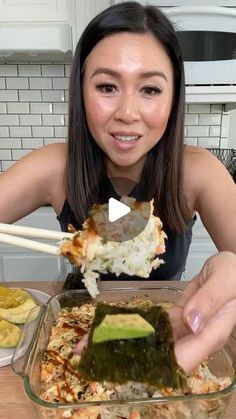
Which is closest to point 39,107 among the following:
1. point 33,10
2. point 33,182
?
point 33,10

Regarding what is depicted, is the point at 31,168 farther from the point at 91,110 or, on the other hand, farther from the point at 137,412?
the point at 137,412

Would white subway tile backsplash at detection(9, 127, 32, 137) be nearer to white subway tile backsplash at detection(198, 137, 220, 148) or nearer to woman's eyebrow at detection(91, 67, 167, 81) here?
white subway tile backsplash at detection(198, 137, 220, 148)

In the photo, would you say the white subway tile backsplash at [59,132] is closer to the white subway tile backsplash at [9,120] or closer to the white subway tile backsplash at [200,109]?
the white subway tile backsplash at [9,120]

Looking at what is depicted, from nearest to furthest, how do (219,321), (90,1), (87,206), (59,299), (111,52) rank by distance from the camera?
(219,321), (59,299), (111,52), (87,206), (90,1)

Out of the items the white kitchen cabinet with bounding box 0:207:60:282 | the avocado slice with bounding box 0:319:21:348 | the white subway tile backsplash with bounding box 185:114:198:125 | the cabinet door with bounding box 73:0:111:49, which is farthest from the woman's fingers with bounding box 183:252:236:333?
the white subway tile backsplash with bounding box 185:114:198:125

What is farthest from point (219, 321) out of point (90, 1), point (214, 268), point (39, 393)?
point (90, 1)

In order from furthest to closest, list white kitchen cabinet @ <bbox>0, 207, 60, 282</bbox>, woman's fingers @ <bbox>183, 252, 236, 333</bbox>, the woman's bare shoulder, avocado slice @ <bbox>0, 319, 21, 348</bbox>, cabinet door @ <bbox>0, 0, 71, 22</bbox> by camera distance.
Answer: white kitchen cabinet @ <bbox>0, 207, 60, 282</bbox>
cabinet door @ <bbox>0, 0, 71, 22</bbox>
the woman's bare shoulder
avocado slice @ <bbox>0, 319, 21, 348</bbox>
woman's fingers @ <bbox>183, 252, 236, 333</bbox>

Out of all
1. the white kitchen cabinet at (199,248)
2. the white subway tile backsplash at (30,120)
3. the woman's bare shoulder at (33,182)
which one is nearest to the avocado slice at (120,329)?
the woman's bare shoulder at (33,182)
